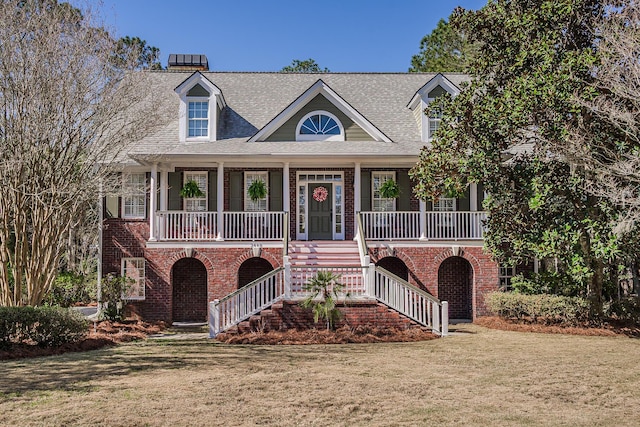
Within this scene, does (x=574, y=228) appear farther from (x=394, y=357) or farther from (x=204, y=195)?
(x=204, y=195)

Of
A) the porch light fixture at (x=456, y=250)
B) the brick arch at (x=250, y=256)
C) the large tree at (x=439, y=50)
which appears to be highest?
the large tree at (x=439, y=50)

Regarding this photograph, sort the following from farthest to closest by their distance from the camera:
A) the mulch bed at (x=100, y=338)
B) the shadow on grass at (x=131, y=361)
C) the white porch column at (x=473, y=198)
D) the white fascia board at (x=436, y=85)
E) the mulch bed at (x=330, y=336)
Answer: the white fascia board at (x=436, y=85) → the white porch column at (x=473, y=198) → the mulch bed at (x=330, y=336) → the mulch bed at (x=100, y=338) → the shadow on grass at (x=131, y=361)

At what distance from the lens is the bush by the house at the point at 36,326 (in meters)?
12.2

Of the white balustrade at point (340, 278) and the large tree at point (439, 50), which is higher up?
the large tree at point (439, 50)

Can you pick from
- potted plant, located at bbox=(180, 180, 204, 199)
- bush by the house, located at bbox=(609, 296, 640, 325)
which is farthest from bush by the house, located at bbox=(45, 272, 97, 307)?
bush by the house, located at bbox=(609, 296, 640, 325)

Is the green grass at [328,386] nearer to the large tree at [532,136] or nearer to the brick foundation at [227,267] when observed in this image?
the large tree at [532,136]

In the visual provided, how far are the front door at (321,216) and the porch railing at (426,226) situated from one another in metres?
1.48

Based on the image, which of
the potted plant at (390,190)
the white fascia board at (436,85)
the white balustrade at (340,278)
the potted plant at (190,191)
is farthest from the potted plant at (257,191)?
the white fascia board at (436,85)

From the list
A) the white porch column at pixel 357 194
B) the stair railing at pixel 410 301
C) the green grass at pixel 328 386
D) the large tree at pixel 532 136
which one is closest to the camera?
the green grass at pixel 328 386

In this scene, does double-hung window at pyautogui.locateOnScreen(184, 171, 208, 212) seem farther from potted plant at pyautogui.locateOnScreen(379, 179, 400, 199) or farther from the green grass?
the green grass

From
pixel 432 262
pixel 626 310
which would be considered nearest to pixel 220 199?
pixel 432 262

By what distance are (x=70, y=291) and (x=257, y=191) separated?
420 inches

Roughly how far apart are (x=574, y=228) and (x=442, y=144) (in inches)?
163

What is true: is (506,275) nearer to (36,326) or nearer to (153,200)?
(153,200)
